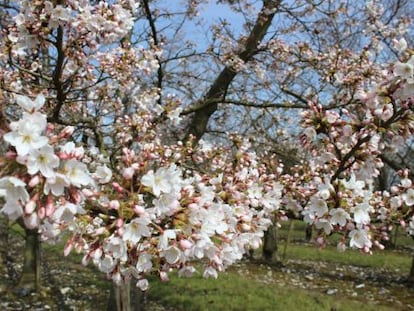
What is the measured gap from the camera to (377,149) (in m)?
2.59

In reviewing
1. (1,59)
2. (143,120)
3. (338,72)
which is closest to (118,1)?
(1,59)

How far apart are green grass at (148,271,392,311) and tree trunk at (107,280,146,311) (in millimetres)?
1128

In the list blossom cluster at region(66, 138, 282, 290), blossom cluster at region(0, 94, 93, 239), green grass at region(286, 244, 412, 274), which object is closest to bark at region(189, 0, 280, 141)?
blossom cluster at region(66, 138, 282, 290)

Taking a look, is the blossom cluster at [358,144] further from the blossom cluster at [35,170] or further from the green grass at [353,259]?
the green grass at [353,259]

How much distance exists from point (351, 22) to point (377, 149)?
839 centimetres

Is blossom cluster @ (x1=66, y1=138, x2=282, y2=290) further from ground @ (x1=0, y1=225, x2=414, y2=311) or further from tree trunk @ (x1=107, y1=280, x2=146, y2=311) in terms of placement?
→ ground @ (x1=0, y1=225, x2=414, y2=311)

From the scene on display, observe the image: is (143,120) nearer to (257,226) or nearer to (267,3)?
(257,226)

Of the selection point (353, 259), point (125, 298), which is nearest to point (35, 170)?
point (125, 298)

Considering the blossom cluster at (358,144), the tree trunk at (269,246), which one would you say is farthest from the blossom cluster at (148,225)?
the tree trunk at (269,246)

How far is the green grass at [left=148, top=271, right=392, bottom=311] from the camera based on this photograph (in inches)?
349

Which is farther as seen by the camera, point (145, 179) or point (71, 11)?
point (71, 11)

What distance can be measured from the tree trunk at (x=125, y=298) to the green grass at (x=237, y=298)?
113cm

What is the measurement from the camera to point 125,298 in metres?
5.71

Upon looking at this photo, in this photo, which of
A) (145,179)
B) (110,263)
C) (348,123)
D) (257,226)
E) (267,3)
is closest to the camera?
(145,179)
